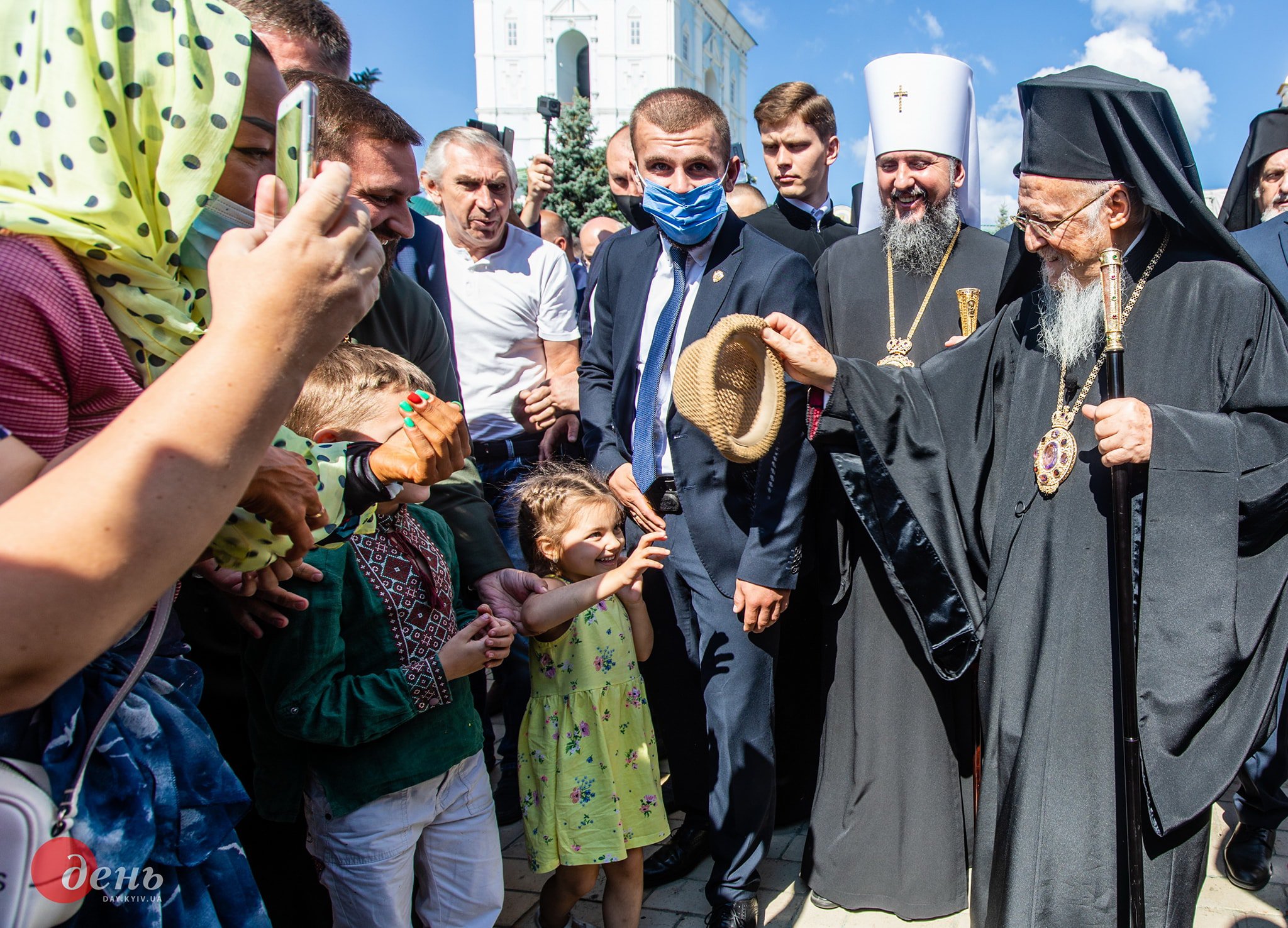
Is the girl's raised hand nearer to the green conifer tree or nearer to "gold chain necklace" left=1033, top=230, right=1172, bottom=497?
"gold chain necklace" left=1033, top=230, right=1172, bottom=497

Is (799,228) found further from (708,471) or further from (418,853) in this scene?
(418,853)

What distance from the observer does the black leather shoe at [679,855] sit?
11.5ft

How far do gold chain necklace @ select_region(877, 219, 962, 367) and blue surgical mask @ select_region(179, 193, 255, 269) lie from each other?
8.26 ft

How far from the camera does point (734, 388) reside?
2.70m

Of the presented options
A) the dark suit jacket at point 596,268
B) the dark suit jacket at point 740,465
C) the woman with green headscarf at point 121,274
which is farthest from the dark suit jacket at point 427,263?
the woman with green headscarf at point 121,274

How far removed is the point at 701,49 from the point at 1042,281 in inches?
2920

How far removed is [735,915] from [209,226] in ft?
8.90

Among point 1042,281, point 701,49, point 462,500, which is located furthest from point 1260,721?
point 701,49

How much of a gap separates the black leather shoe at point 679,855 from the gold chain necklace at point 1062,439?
174 cm

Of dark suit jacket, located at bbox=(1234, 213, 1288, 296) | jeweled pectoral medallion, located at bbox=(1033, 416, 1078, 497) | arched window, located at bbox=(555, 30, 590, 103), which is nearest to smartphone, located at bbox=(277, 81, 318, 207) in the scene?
jeweled pectoral medallion, located at bbox=(1033, 416, 1078, 497)

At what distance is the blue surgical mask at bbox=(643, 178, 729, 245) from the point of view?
331cm

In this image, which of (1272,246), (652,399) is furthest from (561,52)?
(652,399)

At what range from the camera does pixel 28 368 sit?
40.3 inches

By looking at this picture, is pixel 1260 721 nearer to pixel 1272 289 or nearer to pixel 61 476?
pixel 1272 289
